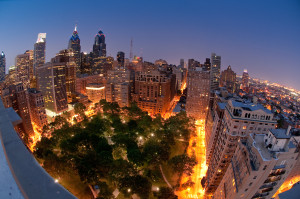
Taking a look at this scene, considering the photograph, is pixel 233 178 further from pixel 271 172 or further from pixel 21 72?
pixel 21 72

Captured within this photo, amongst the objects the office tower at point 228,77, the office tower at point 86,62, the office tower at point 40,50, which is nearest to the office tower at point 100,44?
the office tower at point 86,62

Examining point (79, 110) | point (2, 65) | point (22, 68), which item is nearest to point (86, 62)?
point (22, 68)

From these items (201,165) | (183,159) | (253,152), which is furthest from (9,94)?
(253,152)

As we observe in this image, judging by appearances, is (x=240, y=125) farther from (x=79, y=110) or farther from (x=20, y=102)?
(x=20, y=102)

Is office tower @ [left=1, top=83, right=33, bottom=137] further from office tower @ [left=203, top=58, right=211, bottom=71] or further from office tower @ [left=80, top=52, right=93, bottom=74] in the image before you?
office tower @ [left=203, top=58, right=211, bottom=71]

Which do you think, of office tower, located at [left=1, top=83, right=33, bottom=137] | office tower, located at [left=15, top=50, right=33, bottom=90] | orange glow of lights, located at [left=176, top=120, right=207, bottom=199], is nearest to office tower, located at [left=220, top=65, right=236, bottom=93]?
orange glow of lights, located at [left=176, top=120, right=207, bottom=199]

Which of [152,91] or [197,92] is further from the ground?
[197,92]
